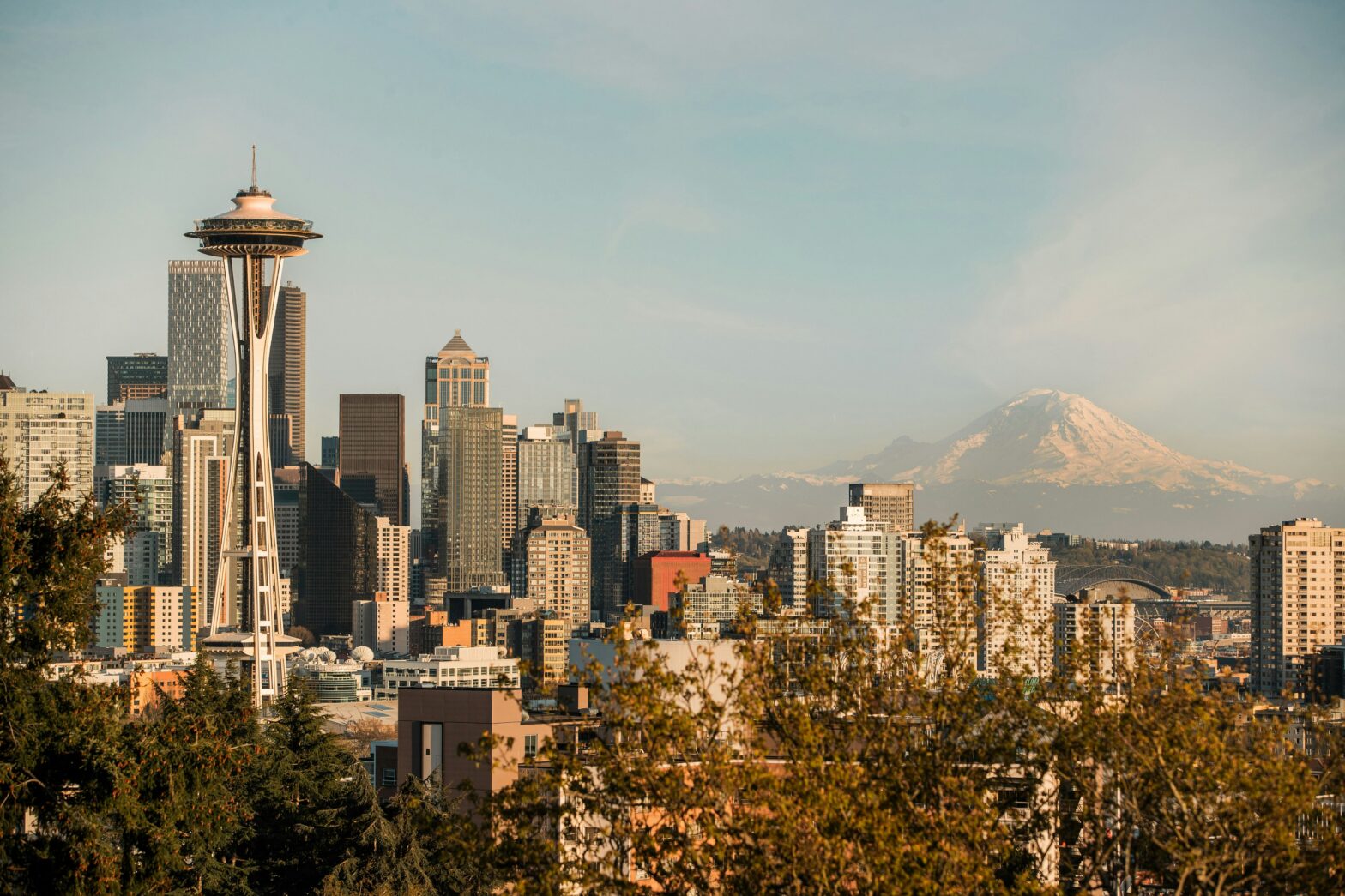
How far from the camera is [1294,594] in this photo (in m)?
99.9

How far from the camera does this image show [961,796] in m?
12.2

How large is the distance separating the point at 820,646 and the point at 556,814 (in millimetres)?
2375

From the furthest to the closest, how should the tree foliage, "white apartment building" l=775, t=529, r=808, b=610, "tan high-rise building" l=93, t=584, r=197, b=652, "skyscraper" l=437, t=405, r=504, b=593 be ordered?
1. "skyscraper" l=437, t=405, r=504, b=593
2. "tan high-rise building" l=93, t=584, r=197, b=652
3. "white apartment building" l=775, t=529, r=808, b=610
4. the tree foliage

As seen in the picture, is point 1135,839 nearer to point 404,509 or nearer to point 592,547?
point 592,547

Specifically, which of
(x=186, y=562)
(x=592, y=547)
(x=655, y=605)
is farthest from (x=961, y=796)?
(x=592, y=547)

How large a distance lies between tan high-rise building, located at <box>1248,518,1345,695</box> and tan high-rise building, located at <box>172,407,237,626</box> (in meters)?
90.1

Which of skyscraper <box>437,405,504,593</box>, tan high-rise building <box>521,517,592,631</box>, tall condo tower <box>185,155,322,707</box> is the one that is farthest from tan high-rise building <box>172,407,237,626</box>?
tall condo tower <box>185,155,322,707</box>

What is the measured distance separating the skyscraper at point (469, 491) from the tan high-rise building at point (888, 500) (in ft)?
139

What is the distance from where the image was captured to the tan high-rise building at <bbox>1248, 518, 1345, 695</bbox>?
9631 cm

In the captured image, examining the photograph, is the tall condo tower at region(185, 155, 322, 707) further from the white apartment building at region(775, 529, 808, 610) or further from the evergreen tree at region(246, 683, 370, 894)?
the evergreen tree at region(246, 683, 370, 894)

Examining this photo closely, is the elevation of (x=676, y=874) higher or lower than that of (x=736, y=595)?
lower

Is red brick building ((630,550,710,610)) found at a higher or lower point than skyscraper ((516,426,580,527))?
lower

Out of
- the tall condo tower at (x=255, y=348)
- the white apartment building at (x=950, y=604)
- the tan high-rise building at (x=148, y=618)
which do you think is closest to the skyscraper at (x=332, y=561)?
the tan high-rise building at (x=148, y=618)

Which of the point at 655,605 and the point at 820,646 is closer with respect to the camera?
the point at 820,646
